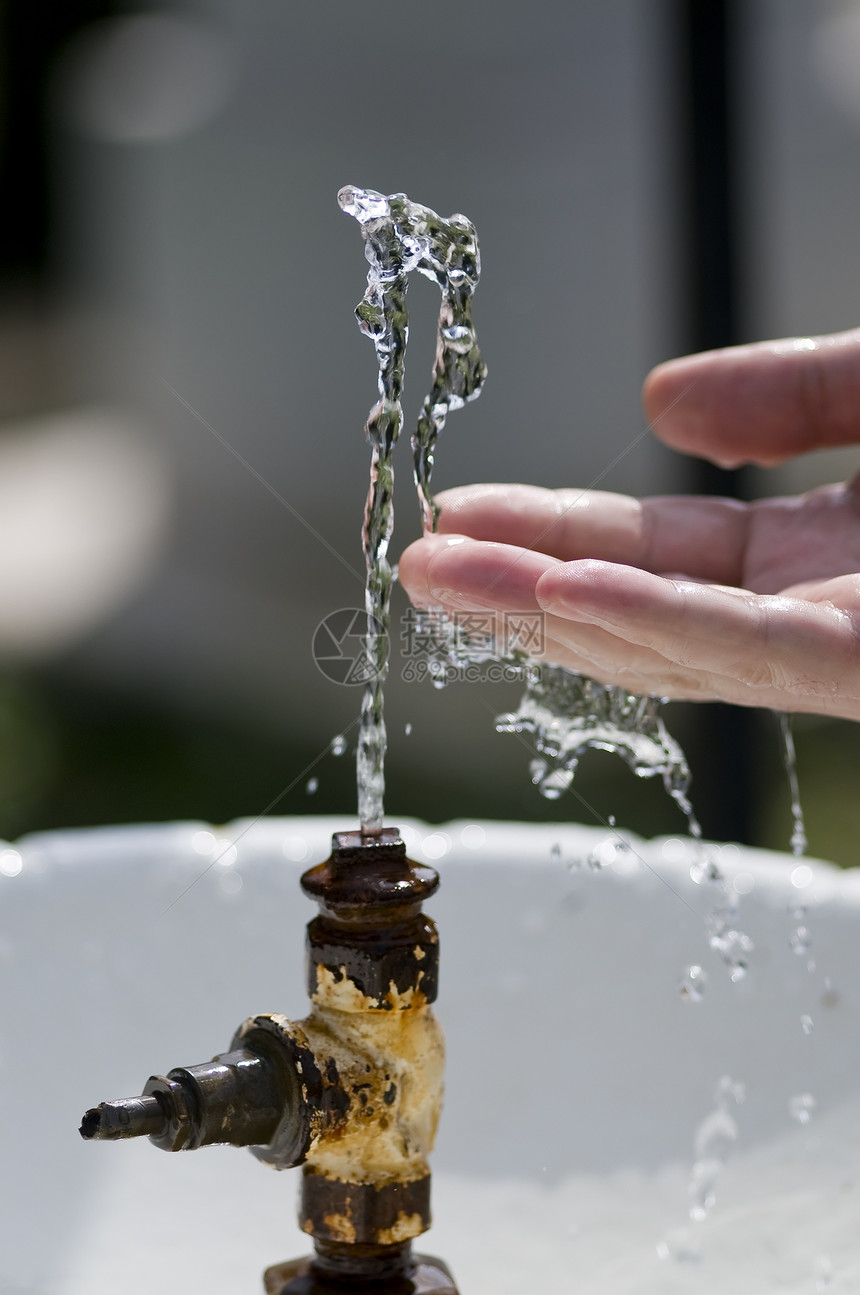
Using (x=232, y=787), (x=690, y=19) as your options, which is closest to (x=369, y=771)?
(x=690, y=19)

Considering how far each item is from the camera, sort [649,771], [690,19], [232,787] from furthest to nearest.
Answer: [232,787]
[690,19]
[649,771]

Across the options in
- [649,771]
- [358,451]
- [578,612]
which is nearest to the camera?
[578,612]

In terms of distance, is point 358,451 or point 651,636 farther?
point 358,451

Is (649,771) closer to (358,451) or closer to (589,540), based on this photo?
(589,540)

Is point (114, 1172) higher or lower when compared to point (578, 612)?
lower

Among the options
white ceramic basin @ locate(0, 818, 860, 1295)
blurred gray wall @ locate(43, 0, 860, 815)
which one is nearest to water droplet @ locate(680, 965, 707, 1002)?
white ceramic basin @ locate(0, 818, 860, 1295)

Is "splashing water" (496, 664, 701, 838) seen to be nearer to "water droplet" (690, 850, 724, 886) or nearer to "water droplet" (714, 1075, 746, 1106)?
"water droplet" (690, 850, 724, 886)

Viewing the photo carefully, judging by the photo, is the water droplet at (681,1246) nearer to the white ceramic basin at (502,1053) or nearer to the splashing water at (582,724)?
the white ceramic basin at (502,1053)
